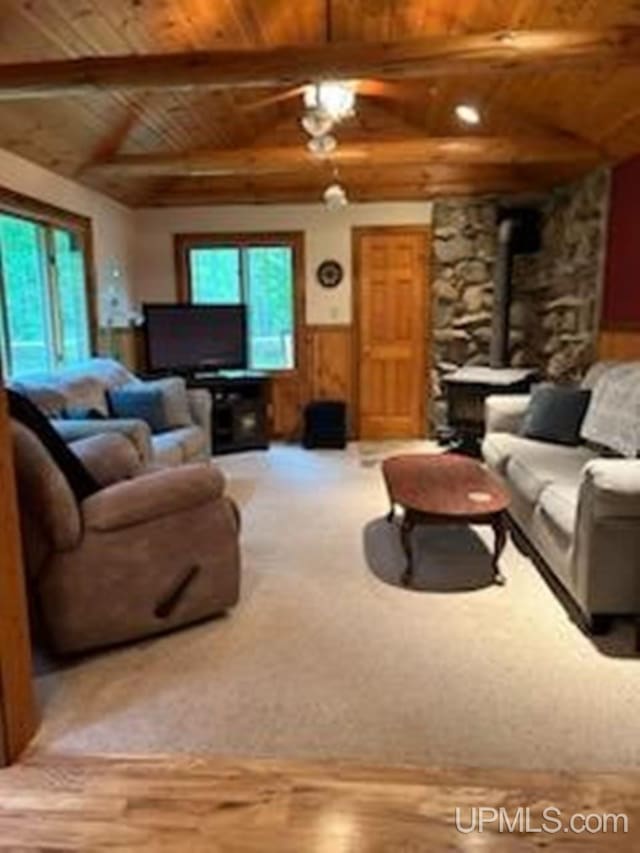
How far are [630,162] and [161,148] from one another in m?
3.42

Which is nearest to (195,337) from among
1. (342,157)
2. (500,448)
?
(342,157)

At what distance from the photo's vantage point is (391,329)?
674 centimetres

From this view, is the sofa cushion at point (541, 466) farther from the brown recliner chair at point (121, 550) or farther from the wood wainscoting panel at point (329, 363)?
the wood wainscoting panel at point (329, 363)

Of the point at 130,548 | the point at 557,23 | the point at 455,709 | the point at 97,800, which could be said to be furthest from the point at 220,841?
the point at 557,23

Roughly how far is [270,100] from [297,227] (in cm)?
217

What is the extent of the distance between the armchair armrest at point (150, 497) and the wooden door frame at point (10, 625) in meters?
0.49

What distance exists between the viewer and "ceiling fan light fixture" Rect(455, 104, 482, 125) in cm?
494

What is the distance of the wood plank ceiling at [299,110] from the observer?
3309 millimetres

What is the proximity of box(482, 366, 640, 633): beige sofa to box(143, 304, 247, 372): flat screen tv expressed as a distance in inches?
142

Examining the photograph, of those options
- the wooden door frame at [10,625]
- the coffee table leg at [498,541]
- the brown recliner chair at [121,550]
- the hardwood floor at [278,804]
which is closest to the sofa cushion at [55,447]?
the brown recliner chair at [121,550]

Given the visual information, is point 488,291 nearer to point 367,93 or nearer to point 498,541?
point 367,93

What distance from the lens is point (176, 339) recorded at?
6359mm

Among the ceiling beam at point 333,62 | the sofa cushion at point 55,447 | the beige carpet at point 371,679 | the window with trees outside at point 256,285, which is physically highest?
the ceiling beam at point 333,62

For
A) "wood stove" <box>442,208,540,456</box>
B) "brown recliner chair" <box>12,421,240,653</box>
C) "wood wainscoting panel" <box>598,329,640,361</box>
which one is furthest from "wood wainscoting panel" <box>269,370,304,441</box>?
"brown recliner chair" <box>12,421,240,653</box>
